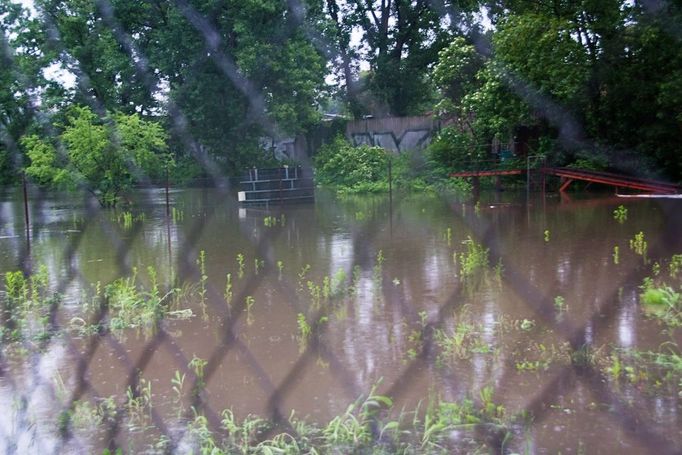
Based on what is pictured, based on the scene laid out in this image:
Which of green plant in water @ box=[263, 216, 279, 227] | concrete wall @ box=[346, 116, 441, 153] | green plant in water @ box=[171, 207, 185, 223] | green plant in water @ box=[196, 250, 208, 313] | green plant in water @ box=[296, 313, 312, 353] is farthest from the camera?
concrete wall @ box=[346, 116, 441, 153]

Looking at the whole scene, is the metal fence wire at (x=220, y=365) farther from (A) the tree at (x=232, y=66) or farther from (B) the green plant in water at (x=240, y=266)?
(A) the tree at (x=232, y=66)

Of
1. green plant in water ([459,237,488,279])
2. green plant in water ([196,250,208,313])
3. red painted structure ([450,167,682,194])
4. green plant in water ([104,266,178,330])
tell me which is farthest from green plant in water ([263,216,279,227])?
red painted structure ([450,167,682,194])

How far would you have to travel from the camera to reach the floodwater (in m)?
1.36

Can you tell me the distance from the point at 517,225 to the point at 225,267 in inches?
80.3

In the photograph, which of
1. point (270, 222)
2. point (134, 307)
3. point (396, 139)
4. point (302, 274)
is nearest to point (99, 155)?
point (270, 222)

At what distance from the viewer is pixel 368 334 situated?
6.33 feet

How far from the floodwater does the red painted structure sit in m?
1.99

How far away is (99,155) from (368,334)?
494cm

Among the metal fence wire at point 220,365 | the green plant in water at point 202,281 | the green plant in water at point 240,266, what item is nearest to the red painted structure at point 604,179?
the metal fence wire at point 220,365

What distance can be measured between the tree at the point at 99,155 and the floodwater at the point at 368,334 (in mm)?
2229

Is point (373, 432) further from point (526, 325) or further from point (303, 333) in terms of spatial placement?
point (526, 325)

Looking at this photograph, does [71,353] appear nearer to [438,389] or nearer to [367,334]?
[367,334]

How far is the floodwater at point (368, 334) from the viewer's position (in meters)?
1.36

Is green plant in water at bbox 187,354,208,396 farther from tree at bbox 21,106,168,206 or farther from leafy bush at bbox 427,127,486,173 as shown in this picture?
leafy bush at bbox 427,127,486,173
